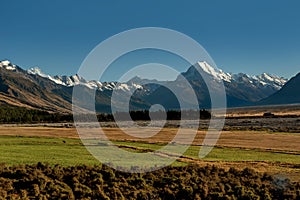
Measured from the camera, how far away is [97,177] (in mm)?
30500

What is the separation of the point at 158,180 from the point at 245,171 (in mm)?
8898

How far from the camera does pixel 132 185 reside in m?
30.5

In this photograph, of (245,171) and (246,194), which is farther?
(245,171)

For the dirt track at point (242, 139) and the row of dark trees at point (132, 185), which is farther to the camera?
the dirt track at point (242, 139)

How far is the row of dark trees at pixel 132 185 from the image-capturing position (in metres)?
27.7

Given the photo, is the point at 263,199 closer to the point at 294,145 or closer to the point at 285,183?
the point at 285,183

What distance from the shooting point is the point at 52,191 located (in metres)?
27.5

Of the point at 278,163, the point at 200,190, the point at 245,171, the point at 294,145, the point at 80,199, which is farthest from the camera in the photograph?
the point at 294,145

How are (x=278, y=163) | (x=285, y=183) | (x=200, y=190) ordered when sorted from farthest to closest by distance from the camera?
1. (x=278, y=163)
2. (x=285, y=183)
3. (x=200, y=190)

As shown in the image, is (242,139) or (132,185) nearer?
A: (132,185)

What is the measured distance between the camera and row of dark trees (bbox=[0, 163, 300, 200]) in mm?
27734

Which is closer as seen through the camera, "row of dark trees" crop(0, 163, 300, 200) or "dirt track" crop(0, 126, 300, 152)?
"row of dark trees" crop(0, 163, 300, 200)

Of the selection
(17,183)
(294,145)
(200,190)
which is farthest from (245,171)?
(294,145)

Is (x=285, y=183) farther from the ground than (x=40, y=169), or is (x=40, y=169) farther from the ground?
(x=40, y=169)
